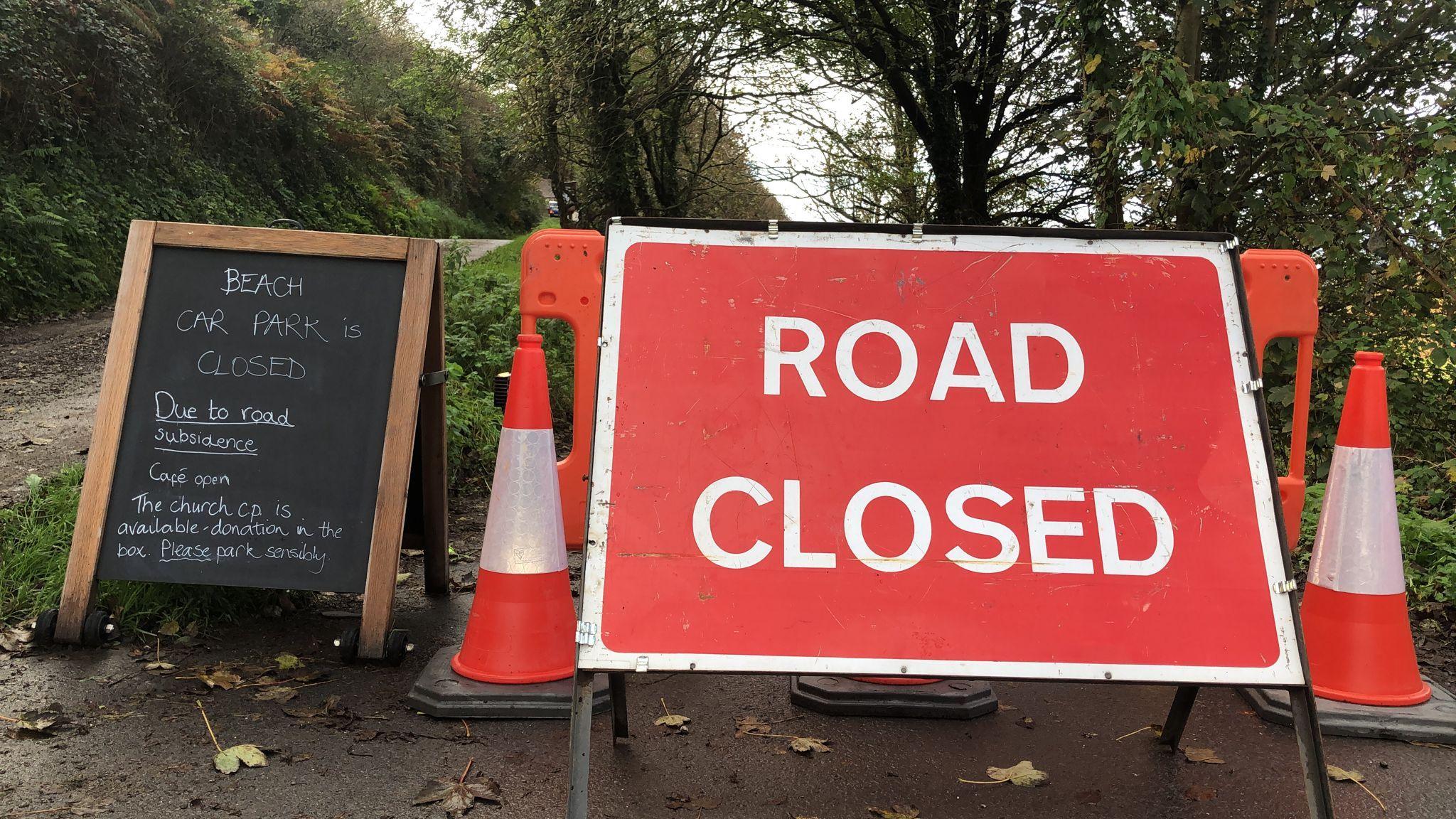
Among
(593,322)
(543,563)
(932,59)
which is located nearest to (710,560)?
(543,563)

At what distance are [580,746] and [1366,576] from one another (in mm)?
2738

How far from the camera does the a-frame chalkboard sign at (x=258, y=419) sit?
12.9 ft

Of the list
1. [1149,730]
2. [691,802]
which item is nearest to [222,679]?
[691,802]

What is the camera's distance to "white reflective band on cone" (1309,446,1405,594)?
3.50 meters

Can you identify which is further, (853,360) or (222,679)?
(222,679)

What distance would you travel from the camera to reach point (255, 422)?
4.06 meters

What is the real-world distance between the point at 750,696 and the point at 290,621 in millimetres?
1992

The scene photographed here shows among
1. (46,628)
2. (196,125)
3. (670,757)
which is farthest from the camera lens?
(196,125)

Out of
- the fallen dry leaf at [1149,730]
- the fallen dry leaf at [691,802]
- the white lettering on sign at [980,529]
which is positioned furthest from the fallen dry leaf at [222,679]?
the fallen dry leaf at [1149,730]

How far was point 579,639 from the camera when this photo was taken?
2529mm

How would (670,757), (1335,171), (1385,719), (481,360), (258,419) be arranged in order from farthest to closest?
1. (481,360)
2. (1335,171)
3. (258,419)
4. (1385,719)
5. (670,757)

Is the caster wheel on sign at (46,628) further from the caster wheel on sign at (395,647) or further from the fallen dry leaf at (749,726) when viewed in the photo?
the fallen dry leaf at (749,726)

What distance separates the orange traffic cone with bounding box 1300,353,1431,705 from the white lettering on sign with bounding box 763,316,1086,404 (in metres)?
1.35

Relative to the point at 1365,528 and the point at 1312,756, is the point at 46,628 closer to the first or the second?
the point at 1312,756
